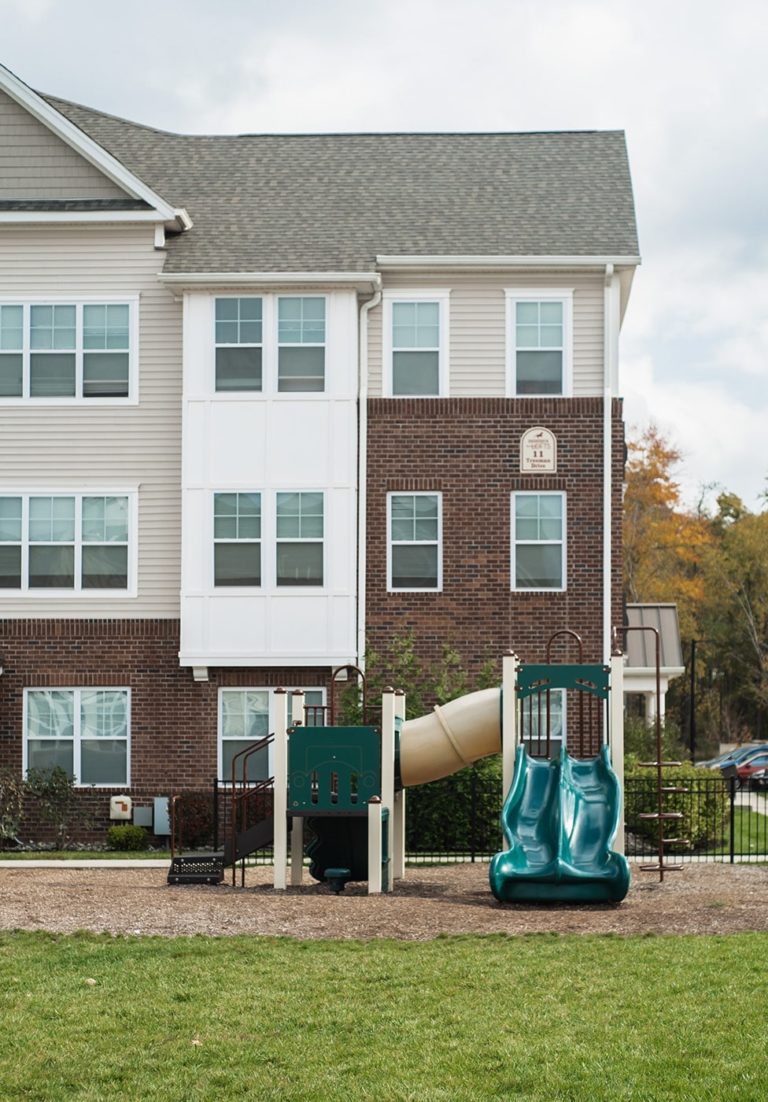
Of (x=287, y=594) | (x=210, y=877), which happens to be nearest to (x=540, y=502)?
(x=287, y=594)

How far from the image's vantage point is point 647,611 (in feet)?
125

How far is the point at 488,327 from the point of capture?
90.0 ft

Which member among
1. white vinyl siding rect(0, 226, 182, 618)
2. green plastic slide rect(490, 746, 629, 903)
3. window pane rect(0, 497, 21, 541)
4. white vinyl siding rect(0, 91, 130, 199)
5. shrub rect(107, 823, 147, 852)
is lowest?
shrub rect(107, 823, 147, 852)

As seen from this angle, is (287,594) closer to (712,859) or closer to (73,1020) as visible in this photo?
(712,859)

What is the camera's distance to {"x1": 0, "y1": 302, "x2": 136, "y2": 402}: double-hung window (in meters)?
27.4

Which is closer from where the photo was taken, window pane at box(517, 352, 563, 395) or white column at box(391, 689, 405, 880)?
white column at box(391, 689, 405, 880)

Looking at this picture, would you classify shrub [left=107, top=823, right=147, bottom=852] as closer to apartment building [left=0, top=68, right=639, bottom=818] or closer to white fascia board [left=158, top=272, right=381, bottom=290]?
apartment building [left=0, top=68, right=639, bottom=818]

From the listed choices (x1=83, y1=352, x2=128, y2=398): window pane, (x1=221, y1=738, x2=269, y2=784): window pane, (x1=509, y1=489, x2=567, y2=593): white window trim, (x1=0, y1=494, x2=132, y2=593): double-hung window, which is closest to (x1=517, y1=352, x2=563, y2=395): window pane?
(x1=509, y1=489, x2=567, y2=593): white window trim

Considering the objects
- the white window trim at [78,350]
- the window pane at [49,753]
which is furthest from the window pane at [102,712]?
the white window trim at [78,350]

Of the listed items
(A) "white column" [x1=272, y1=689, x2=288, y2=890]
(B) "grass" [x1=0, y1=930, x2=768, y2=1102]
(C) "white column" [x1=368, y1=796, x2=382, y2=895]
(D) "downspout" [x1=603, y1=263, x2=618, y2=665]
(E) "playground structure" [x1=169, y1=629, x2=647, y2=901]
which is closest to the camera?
(B) "grass" [x1=0, y1=930, x2=768, y2=1102]

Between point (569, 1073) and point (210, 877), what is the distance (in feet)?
35.5

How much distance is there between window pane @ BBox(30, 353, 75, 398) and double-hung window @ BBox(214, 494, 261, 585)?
3.23 metres

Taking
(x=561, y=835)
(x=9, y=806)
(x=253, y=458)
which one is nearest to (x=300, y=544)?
(x=253, y=458)

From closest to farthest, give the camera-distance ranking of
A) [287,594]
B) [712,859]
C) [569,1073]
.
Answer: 1. [569,1073]
2. [712,859]
3. [287,594]
